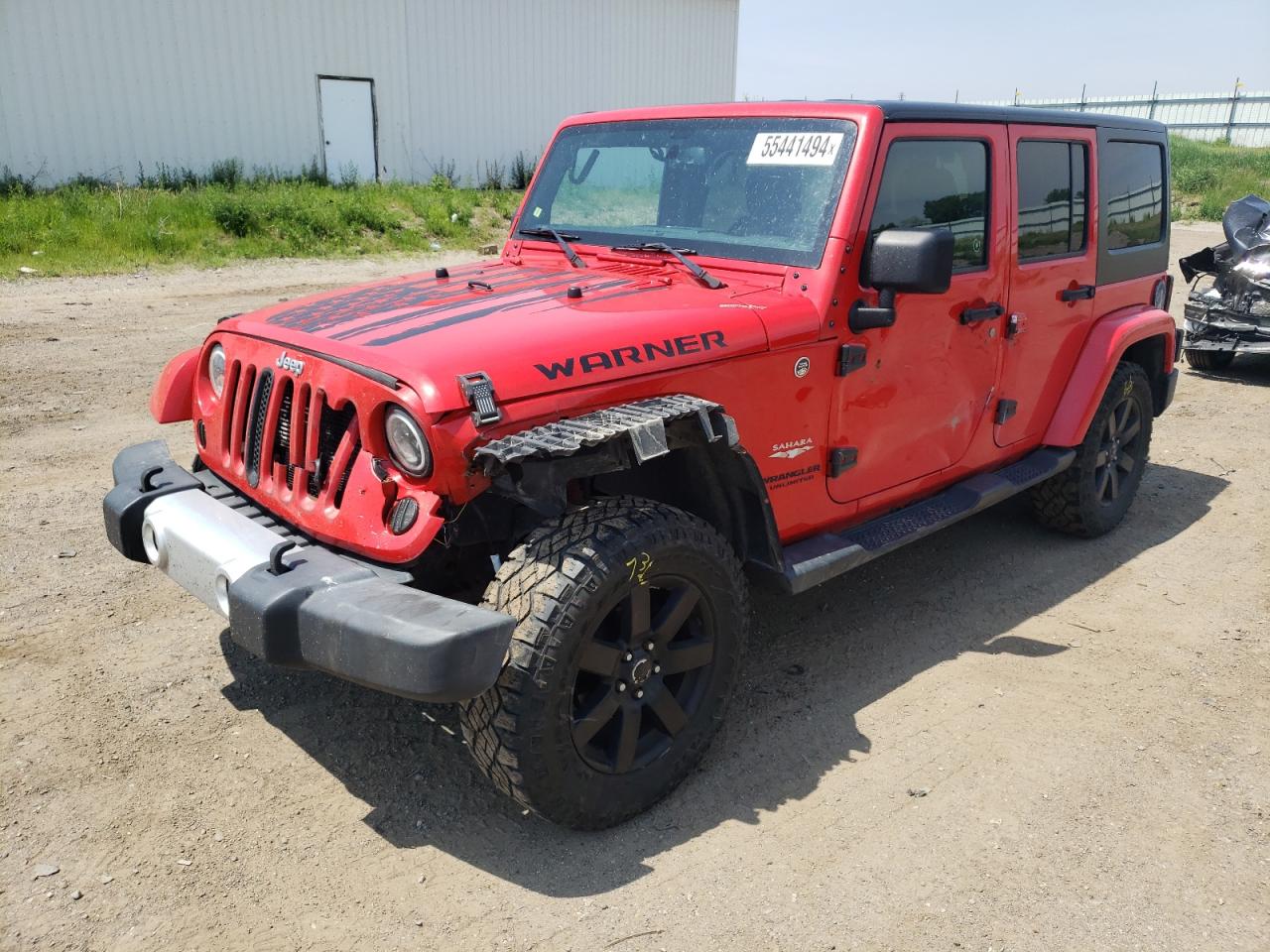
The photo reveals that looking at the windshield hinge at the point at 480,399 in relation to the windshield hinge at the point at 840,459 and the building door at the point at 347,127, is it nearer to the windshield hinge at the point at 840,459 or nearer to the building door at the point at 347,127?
the windshield hinge at the point at 840,459

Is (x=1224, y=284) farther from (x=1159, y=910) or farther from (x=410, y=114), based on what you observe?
(x=410, y=114)

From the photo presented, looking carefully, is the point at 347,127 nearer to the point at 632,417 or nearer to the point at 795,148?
the point at 795,148

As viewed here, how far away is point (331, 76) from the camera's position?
60.5 feet

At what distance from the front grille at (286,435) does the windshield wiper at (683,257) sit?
1296mm

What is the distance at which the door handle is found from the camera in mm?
3998

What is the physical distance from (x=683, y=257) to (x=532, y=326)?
2.88 ft

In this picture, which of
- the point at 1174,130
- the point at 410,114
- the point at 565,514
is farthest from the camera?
the point at 1174,130

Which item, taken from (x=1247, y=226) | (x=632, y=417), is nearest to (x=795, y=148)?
(x=632, y=417)

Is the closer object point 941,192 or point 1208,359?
point 941,192

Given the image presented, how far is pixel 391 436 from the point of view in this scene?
2.80 meters

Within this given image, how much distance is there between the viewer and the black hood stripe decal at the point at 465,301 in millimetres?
3123

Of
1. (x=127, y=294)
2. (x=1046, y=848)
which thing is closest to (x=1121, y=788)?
(x=1046, y=848)

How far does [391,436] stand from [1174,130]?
4003 cm

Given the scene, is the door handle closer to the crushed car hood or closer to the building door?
the crushed car hood
